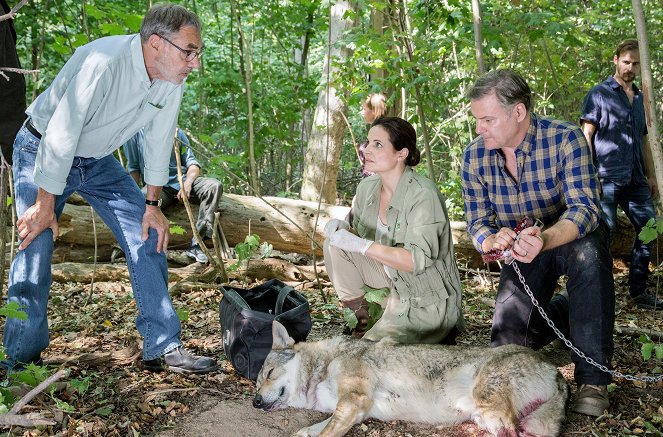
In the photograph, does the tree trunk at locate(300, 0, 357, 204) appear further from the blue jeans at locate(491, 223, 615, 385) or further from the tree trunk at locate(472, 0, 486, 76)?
the blue jeans at locate(491, 223, 615, 385)

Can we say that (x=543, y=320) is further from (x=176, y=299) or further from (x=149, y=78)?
(x=176, y=299)

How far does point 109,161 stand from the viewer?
4.02 meters

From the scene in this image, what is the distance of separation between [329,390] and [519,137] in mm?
2063

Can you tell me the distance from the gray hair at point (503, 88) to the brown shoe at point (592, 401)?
1799 mm

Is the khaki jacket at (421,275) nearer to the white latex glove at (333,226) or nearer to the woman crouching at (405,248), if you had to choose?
the woman crouching at (405,248)

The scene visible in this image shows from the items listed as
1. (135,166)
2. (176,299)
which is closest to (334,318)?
(176,299)

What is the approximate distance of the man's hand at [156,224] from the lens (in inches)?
155

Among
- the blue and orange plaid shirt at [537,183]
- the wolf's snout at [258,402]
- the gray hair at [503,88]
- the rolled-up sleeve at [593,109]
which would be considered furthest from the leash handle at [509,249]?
the rolled-up sleeve at [593,109]

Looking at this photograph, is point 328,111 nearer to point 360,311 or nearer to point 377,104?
point 377,104

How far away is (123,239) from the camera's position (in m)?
3.98

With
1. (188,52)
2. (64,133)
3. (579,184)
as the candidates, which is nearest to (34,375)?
(64,133)

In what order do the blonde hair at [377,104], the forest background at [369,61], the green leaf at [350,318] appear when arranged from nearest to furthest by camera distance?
1. the green leaf at [350,318]
2. the forest background at [369,61]
3. the blonde hair at [377,104]

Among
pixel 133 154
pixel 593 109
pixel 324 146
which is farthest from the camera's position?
pixel 324 146

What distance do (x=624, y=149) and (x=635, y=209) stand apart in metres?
0.63
